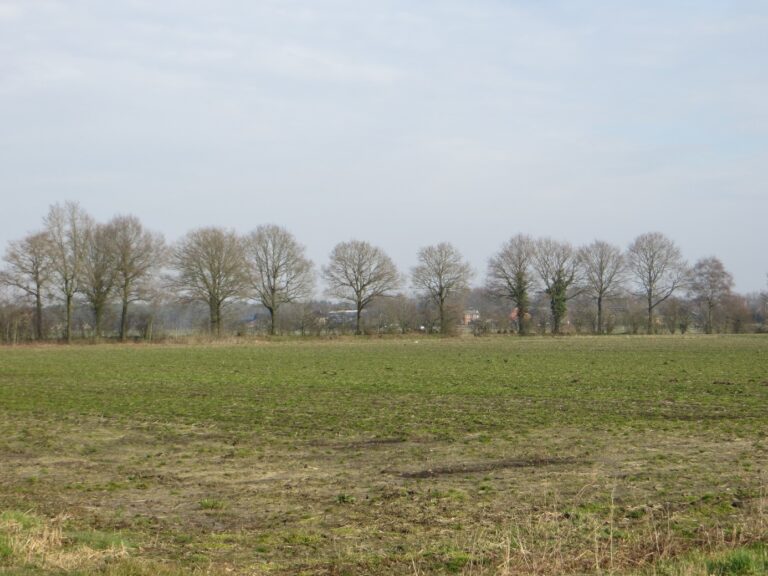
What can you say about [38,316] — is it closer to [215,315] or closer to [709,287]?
[215,315]

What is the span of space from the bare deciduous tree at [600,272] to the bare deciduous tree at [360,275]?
24.7 m

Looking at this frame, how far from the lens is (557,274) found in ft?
→ 300

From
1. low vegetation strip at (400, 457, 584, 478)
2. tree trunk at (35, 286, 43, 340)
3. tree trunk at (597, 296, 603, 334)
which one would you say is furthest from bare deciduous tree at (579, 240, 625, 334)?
low vegetation strip at (400, 457, 584, 478)

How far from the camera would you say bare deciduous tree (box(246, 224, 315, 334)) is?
83375 millimetres

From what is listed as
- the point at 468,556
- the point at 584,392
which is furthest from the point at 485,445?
the point at 584,392

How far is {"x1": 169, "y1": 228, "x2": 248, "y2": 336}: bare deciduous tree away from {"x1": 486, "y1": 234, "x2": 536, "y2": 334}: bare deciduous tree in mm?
31666

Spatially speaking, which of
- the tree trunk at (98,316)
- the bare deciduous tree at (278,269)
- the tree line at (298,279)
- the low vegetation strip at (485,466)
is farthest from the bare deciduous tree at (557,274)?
the low vegetation strip at (485,466)

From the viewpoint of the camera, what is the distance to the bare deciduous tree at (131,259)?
73438 mm

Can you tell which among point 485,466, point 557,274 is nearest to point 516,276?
point 557,274

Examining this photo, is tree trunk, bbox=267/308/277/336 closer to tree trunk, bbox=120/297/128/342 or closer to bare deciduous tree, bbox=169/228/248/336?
bare deciduous tree, bbox=169/228/248/336

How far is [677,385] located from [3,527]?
21.9 metres

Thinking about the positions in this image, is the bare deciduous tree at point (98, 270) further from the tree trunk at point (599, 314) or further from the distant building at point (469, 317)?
the tree trunk at point (599, 314)

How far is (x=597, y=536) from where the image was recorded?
770 centimetres

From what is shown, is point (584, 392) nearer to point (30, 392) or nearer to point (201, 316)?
point (30, 392)
